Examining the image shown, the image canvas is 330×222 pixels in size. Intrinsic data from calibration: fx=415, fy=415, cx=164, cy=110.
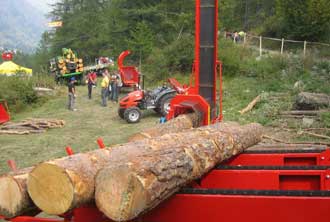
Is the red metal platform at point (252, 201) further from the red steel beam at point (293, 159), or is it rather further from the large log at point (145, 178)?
the red steel beam at point (293, 159)

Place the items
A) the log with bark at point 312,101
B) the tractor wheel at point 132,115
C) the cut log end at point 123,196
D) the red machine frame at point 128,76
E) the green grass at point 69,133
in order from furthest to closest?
the red machine frame at point 128,76, the tractor wheel at point 132,115, the log with bark at point 312,101, the green grass at point 69,133, the cut log end at point 123,196

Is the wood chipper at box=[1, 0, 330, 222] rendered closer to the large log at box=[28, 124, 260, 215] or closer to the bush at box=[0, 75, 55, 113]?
the large log at box=[28, 124, 260, 215]

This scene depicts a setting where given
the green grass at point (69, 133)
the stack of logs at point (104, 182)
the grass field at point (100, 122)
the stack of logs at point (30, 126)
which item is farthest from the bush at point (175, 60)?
the stack of logs at point (104, 182)

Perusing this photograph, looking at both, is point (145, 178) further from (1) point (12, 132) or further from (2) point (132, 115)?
(1) point (12, 132)

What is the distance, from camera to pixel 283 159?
5.93 m

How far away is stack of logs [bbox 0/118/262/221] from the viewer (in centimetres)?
369

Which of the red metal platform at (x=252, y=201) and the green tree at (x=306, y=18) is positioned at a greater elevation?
the green tree at (x=306, y=18)

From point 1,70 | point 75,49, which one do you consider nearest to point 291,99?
point 1,70

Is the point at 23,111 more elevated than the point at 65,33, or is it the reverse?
the point at 65,33

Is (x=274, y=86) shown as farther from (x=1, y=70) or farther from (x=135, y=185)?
(x=1, y=70)

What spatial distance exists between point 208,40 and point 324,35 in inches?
909

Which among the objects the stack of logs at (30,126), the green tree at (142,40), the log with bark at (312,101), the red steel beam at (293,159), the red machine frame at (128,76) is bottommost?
the stack of logs at (30,126)

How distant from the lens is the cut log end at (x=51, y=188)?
12.5 ft

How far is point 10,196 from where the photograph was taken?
4203 mm
